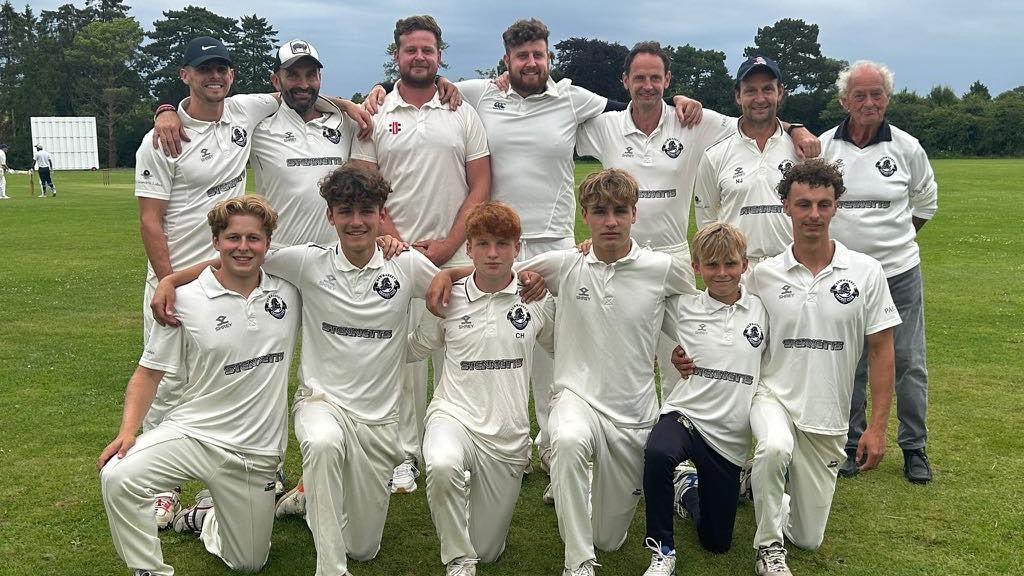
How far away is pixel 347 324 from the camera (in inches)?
187

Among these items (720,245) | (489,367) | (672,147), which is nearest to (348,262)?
(489,367)

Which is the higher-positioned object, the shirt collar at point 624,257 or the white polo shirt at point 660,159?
the white polo shirt at point 660,159

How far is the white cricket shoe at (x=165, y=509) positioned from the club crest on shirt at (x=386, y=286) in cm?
177

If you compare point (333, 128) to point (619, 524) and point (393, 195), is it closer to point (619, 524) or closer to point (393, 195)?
point (393, 195)

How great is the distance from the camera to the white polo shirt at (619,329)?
485 centimetres

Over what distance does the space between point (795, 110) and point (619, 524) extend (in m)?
75.1

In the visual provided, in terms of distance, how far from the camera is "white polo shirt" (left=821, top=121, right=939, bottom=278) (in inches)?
224

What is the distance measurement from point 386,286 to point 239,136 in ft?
5.17

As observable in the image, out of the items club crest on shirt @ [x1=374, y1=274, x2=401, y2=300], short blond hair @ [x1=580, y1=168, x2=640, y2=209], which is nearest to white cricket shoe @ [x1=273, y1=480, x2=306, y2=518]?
club crest on shirt @ [x1=374, y1=274, x2=401, y2=300]

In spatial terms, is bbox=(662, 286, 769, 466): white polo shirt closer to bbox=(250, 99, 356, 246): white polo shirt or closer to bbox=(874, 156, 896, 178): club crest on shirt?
bbox=(874, 156, 896, 178): club crest on shirt

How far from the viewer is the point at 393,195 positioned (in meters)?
5.79

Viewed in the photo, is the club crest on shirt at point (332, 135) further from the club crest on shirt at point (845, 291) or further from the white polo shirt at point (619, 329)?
the club crest on shirt at point (845, 291)

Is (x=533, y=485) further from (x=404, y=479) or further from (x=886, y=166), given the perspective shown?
(x=886, y=166)

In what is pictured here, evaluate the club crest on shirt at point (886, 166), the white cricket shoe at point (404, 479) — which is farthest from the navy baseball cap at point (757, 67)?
the white cricket shoe at point (404, 479)
